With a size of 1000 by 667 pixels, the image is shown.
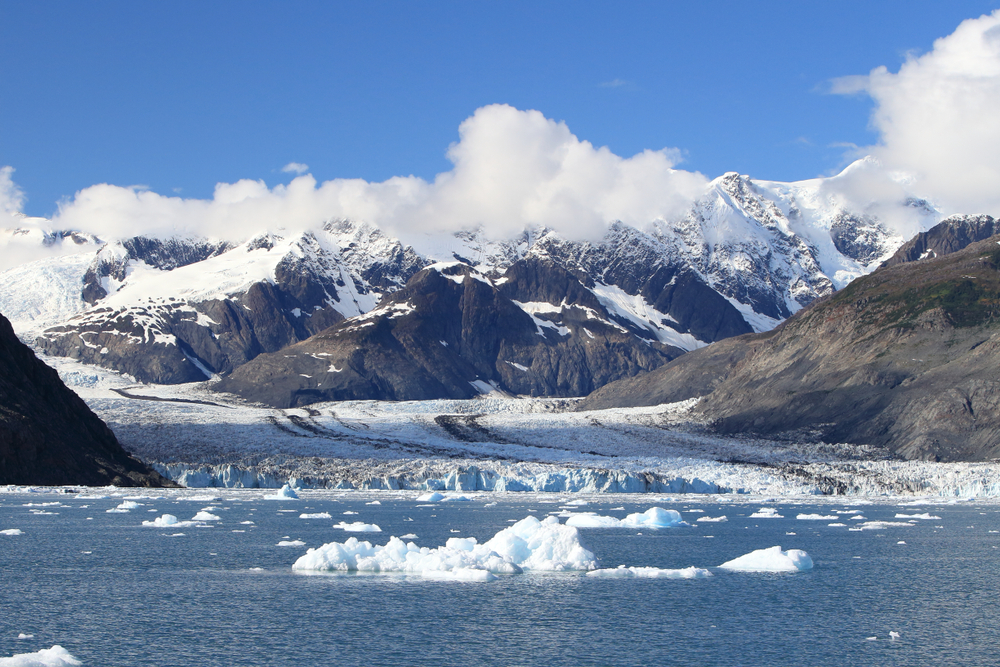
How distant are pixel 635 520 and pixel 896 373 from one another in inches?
3916

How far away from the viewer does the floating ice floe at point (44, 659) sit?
27281 millimetres

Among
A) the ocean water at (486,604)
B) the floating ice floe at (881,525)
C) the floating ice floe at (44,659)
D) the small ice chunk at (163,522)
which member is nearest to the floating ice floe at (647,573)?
the ocean water at (486,604)

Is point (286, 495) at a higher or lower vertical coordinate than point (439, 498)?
higher

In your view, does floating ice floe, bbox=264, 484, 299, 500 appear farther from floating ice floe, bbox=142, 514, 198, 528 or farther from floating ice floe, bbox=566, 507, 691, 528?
floating ice floe, bbox=566, 507, 691, 528

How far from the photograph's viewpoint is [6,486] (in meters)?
88.2

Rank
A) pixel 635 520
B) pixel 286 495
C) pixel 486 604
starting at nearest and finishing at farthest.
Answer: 1. pixel 486 604
2. pixel 635 520
3. pixel 286 495

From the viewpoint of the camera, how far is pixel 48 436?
95.4 meters

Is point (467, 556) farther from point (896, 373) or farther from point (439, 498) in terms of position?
point (896, 373)

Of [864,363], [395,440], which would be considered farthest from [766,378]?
[395,440]

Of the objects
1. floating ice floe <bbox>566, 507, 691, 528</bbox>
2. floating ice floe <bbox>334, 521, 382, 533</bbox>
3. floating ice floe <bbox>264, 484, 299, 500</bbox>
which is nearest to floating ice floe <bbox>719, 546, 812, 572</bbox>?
floating ice floe <bbox>566, 507, 691, 528</bbox>

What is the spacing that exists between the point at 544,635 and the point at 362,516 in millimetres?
41038

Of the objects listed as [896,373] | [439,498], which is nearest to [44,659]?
[439,498]

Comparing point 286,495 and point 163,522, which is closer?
point 163,522

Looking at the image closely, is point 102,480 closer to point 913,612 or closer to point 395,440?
point 395,440
